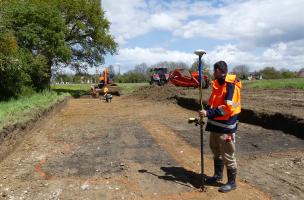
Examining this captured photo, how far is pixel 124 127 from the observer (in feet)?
44.5

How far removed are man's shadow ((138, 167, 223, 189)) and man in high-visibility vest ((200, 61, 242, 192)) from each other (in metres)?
0.52

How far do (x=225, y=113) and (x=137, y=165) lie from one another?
8.10 ft

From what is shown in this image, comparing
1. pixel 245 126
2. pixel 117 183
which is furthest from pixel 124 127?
pixel 117 183

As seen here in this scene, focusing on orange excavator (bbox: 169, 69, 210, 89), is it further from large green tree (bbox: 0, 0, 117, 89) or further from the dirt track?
the dirt track

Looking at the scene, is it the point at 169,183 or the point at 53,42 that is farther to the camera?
the point at 53,42

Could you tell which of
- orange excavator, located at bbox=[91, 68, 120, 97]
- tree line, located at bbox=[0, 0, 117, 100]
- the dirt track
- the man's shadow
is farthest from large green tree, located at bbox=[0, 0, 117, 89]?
the man's shadow

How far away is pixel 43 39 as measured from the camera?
3134 cm

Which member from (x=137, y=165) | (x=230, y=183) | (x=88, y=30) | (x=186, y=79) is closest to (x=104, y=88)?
(x=186, y=79)

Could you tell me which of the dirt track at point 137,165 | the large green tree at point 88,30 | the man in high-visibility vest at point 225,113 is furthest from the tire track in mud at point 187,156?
the large green tree at point 88,30

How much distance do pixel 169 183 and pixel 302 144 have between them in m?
4.64

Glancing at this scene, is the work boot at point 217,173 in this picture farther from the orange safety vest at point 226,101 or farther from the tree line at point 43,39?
the tree line at point 43,39

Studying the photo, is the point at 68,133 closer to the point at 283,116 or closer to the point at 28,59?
the point at 283,116

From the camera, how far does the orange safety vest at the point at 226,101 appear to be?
6542 mm

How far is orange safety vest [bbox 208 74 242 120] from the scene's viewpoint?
6.54 m
